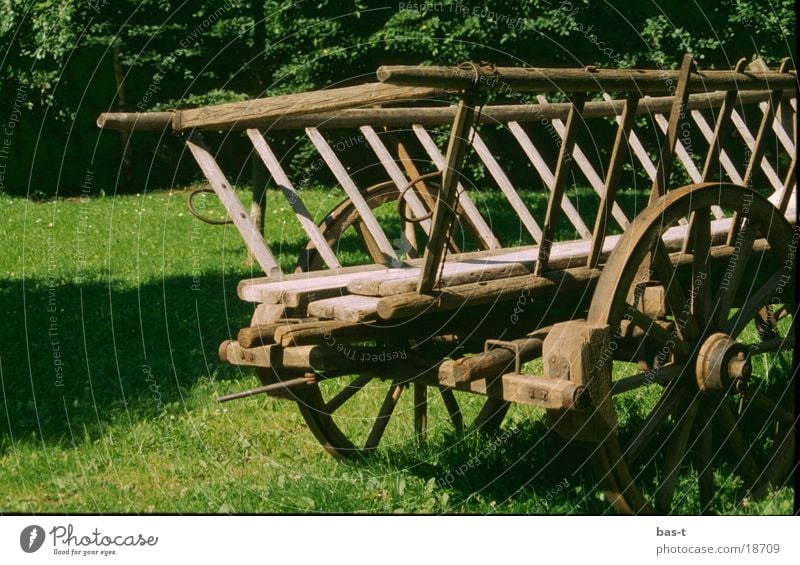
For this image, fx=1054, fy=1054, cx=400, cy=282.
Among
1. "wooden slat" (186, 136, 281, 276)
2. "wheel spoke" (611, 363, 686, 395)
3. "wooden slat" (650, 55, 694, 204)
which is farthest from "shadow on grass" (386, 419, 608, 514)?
"wooden slat" (186, 136, 281, 276)

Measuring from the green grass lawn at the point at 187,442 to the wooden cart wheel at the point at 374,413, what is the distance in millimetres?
56

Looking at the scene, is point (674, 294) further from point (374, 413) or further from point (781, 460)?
point (374, 413)

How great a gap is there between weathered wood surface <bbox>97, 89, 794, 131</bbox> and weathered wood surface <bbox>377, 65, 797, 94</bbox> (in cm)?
50

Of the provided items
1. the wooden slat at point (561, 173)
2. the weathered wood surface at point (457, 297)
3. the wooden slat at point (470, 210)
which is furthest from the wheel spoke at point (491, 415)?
the wooden slat at point (561, 173)

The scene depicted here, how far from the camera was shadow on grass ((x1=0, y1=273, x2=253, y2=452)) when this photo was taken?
6.64 metres

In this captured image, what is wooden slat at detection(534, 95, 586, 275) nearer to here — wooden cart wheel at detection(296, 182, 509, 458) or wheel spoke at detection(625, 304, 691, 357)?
wheel spoke at detection(625, 304, 691, 357)

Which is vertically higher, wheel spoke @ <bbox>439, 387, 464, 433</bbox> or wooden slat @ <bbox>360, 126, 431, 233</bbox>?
wooden slat @ <bbox>360, 126, 431, 233</bbox>

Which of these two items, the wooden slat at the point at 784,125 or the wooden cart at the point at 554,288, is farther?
the wooden slat at the point at 784,125

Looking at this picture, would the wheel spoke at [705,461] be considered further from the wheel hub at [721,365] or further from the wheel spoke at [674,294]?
the wheel spoke at [674,294]

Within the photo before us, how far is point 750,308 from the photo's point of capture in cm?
494

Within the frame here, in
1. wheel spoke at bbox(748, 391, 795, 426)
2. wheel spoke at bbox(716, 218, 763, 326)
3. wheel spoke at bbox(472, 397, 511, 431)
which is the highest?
wheel spoke at bbox(716, 218, 763, 326)

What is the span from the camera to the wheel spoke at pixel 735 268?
4680 mm

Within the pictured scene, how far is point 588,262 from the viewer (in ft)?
14.3

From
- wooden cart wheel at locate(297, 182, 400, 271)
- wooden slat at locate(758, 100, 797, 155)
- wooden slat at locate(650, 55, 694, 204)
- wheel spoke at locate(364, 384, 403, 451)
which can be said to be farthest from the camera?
wooden slat at locate(758, 100, 797, 155)
